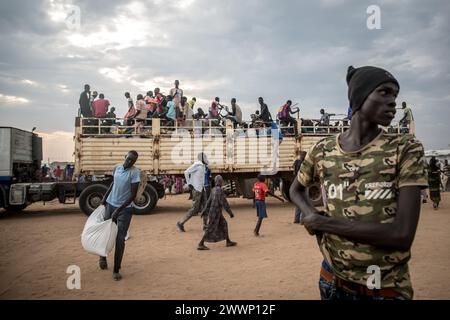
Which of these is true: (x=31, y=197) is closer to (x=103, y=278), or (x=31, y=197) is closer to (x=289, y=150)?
(x=103, y=278)

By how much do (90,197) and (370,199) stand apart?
1058cm

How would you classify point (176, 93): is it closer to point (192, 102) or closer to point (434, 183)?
point (192, 102)

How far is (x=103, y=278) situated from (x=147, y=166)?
22.7 feet

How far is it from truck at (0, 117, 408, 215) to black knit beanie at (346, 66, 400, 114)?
9059 mm

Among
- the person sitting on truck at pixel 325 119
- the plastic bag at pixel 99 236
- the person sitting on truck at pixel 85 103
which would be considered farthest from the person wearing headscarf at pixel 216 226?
the person sitting on truck at pixel 325 119

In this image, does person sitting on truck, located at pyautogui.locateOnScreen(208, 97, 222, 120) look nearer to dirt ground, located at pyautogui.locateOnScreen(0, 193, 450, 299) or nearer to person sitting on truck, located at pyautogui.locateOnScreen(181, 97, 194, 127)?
person sitting on truck, located at pyautogui.locateOnScreen(181, 97, 194, 127)

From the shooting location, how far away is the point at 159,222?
9312mm

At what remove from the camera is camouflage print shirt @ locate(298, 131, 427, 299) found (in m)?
1.40

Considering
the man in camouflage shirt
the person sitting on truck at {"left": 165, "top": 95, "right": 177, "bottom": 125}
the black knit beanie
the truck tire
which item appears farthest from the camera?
the truck tire

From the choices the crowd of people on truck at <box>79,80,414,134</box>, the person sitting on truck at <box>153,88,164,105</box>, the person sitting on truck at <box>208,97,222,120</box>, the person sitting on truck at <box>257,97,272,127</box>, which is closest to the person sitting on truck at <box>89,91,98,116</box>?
the crowd of people on truck at <box>79,80,414,134</box>

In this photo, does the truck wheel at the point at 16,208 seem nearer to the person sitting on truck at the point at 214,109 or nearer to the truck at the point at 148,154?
the truck at the point at 148,154

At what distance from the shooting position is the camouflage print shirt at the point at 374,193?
140 cm

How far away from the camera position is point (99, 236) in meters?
4.41

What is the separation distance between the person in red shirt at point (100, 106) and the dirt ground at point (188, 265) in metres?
4.22
